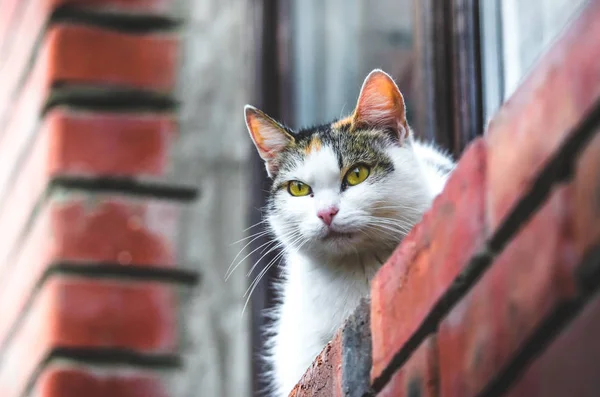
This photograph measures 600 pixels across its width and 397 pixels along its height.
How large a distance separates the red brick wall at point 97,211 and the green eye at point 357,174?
41cm

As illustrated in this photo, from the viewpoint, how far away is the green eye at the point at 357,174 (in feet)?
6.22

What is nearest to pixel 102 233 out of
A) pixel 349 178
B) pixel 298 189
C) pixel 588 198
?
pixel 298 189

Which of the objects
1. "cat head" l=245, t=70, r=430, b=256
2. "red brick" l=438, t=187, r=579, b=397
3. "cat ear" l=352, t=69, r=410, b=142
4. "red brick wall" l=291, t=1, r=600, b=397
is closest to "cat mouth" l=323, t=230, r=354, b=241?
"cat head" l=245, t=70, r=430, b=256

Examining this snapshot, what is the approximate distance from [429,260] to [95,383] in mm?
1144

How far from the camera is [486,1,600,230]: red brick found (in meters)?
0.76

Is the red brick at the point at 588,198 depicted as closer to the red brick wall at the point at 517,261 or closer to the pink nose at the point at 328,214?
the red brick wall at the point at 517,261

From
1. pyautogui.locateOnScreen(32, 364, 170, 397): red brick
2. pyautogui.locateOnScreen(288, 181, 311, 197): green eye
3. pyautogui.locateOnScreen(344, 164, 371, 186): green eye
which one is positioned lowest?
pyautogui.locateOnScreen(32, 364, 170, 397): red brick

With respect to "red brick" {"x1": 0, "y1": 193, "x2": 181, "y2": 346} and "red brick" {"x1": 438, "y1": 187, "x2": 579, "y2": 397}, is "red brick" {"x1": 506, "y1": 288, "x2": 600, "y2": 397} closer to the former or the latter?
"red brick" {"x1": 438, "y1": 187, "x2": 579, "y2": 397}

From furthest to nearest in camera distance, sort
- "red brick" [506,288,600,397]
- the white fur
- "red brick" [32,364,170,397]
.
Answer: "red brick" [32,364,170,397] < the white fur < "red brick" [506,288,600,397]

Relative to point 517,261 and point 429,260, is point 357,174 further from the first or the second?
point 517,261

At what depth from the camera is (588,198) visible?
29.0 inches

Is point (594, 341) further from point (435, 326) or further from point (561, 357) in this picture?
point (435, 326)

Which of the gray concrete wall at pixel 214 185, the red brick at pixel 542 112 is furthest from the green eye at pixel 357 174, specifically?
the red brick at pixel 542 112

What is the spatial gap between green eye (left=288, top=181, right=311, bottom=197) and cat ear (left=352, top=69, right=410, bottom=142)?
136 millimetres
